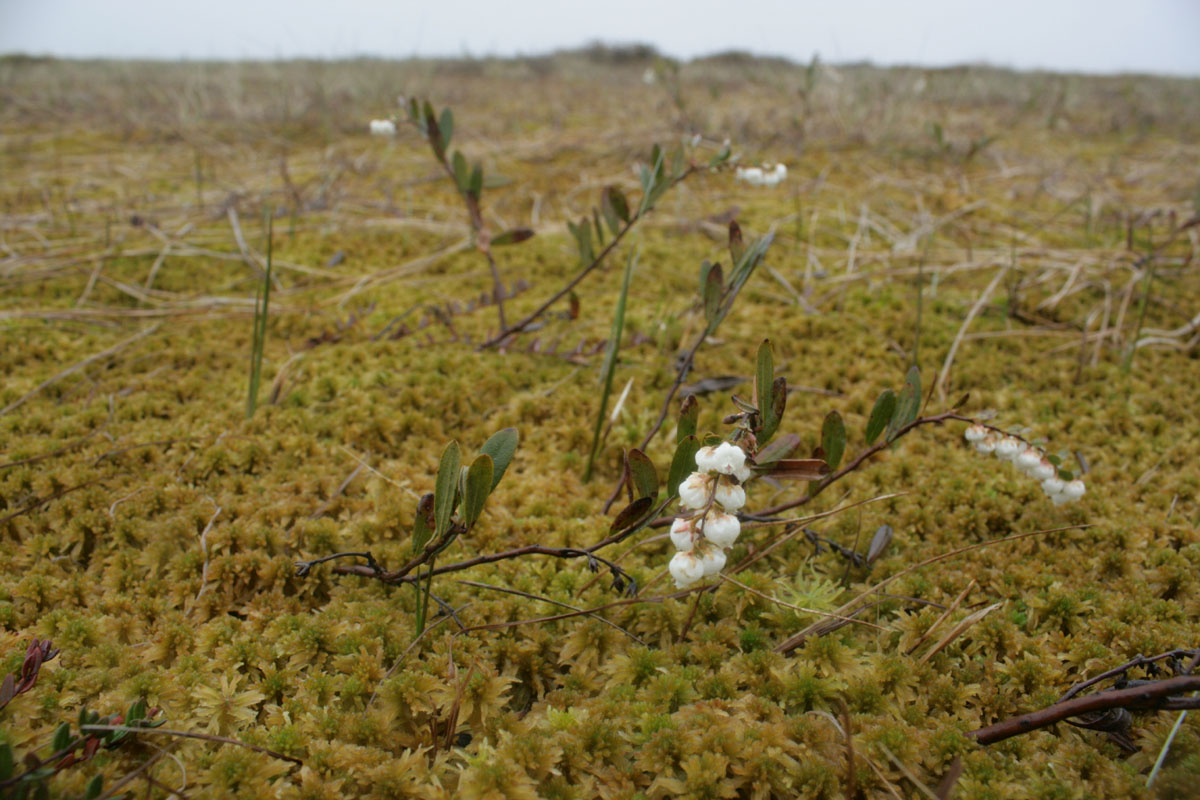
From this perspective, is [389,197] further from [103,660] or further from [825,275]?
[103,660]

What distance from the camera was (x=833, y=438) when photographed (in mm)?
1540

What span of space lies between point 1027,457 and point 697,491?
3.51 feet

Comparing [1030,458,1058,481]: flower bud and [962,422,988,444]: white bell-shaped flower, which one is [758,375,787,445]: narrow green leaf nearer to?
[962,422,988,444]: white bell-shaped flower

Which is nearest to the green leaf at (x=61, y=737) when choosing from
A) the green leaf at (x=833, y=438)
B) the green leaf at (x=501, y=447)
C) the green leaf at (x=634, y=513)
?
the green leaf at (x=501, y=447)

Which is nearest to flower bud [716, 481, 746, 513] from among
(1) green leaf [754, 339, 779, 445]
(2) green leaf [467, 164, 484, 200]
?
(1) green leaf [754, 339, 779, 445]

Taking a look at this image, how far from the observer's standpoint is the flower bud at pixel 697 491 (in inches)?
45.2

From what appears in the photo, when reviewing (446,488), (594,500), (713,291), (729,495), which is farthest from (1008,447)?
(446,488)

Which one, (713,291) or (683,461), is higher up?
(713,291)

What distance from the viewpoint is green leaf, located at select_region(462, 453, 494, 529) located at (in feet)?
4.03

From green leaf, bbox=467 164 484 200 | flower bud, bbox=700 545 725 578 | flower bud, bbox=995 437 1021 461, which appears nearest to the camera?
flower bud, bbox=700 545 725 578

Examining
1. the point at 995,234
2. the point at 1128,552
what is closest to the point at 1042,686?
the point at 1128,552

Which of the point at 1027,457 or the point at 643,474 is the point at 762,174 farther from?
the point at 643,474

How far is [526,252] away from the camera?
3.82m

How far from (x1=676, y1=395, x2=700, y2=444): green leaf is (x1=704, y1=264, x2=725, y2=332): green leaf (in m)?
0.51
